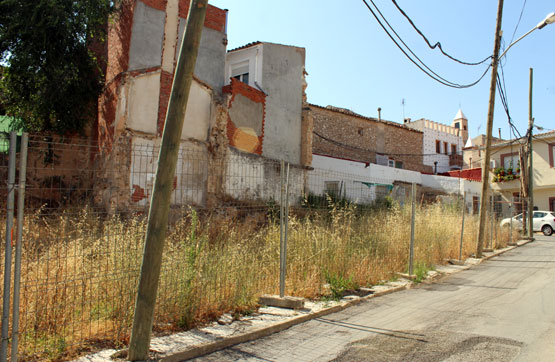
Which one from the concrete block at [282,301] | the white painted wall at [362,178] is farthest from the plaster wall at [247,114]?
the concrete block at [282,301]

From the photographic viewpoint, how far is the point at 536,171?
33.9 m

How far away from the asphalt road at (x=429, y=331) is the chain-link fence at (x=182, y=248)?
975 millimetres

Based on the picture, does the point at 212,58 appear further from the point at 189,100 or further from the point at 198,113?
the point at 198,113

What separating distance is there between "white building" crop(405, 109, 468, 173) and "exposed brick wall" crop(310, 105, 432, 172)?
121 inches

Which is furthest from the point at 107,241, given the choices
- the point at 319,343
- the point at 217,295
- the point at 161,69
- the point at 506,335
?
the point at 161,69

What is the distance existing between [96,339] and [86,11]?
39.5ft

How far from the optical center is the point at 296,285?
22.7ft

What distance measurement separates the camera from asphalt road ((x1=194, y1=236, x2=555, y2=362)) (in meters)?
4.43

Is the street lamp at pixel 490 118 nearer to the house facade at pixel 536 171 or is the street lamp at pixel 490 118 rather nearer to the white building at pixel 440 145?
the house facade at pixel 536 171

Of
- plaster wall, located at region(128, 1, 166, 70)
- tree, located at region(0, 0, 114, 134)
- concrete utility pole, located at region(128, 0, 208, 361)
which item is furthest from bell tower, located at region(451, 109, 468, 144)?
concrete utility pole, located at region(128, 0, 208, 361)

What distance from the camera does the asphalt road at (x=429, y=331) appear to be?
4.43 metres

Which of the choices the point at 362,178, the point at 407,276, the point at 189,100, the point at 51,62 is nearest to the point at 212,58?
the point at 189,100

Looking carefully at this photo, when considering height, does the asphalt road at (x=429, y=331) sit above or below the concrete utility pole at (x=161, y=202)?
below

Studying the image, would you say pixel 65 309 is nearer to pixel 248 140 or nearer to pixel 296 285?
pixel 296 285
